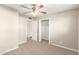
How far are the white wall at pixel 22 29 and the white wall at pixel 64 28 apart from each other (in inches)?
30.3

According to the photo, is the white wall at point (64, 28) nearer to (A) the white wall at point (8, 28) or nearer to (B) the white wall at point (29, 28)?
(B) the white wall at point (29, 28)

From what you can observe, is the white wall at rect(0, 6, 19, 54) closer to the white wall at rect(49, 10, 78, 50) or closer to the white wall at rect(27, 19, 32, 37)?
the white wall at rect(27, 19, 32, 37)

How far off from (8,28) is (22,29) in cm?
38

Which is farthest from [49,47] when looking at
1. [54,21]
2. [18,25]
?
[18,25]

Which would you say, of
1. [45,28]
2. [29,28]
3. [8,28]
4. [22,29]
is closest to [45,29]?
[45,28]

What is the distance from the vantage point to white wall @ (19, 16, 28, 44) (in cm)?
215

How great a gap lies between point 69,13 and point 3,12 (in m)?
1.85

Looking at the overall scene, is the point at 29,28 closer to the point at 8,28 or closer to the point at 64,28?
the point at 8,28

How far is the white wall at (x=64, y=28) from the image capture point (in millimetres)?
2239

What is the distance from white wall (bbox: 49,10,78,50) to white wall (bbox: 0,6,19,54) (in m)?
1.05

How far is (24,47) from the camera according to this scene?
2.30 metres

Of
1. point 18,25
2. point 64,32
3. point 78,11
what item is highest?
point 78,11

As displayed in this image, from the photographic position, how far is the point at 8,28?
210 cm
